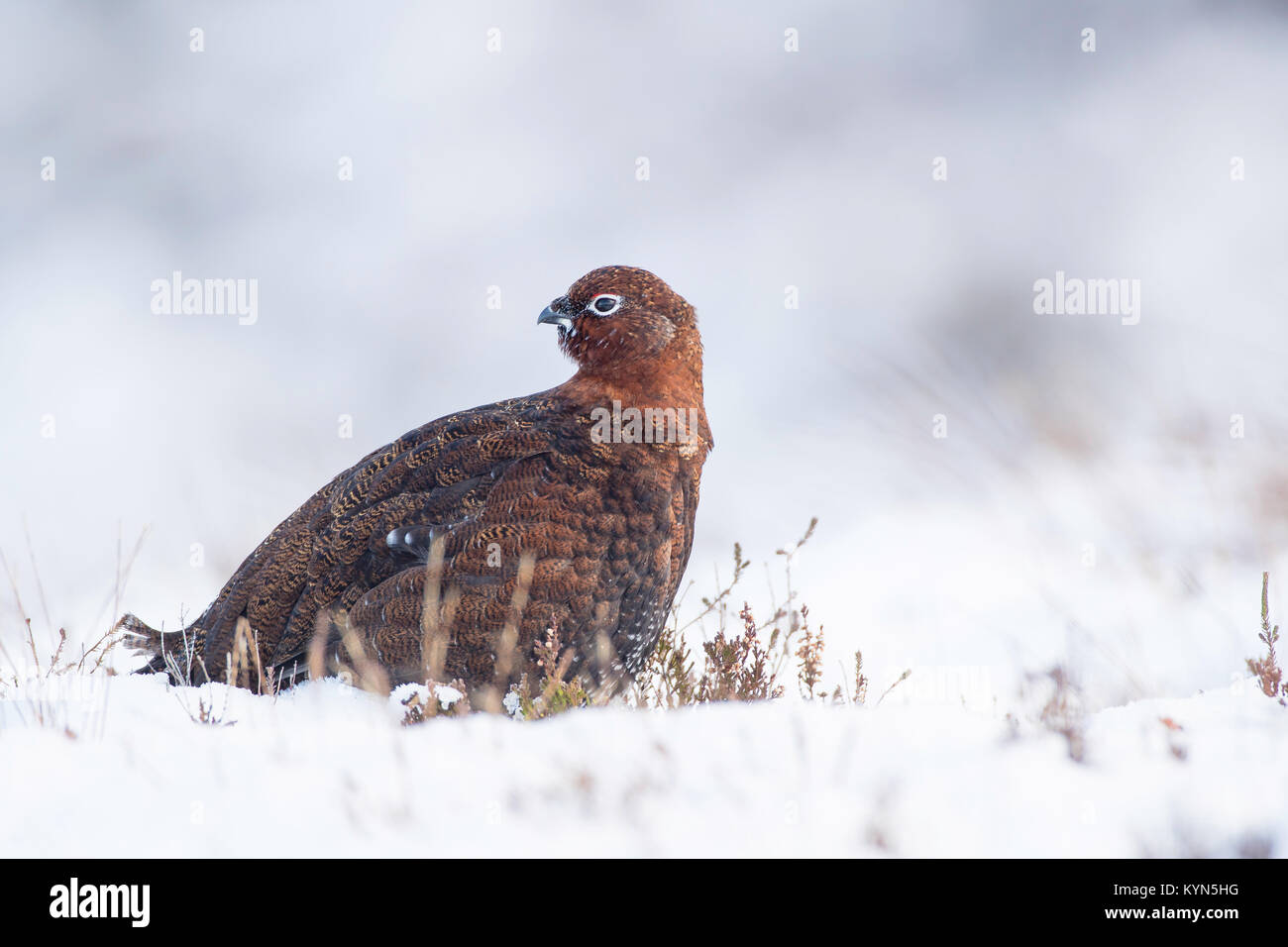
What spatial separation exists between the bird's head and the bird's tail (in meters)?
2.72

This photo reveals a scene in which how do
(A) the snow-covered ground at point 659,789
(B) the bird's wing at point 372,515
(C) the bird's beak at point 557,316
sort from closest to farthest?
(A) the snow-covered ground at point 659,789 < (B) the bird's wing at point 372,515 < (C) the bird's beak at point 557,316

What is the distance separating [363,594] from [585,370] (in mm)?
1629

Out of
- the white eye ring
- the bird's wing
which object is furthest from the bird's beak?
the bird's wing

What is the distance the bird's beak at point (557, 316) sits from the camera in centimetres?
575

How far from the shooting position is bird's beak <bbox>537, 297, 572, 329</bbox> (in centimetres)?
575

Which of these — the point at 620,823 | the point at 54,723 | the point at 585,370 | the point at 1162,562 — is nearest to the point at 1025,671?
the point at 1162,562

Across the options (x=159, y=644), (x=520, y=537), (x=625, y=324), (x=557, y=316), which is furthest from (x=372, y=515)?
(x=159, y=644)

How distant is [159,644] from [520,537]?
2.64 m

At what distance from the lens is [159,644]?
6176 millimetres

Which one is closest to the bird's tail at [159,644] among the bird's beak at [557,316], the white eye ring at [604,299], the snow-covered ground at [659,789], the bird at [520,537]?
the bird at [520,537]

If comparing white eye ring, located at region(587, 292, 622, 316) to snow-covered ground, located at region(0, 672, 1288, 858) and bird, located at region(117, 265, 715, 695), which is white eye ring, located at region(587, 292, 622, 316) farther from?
snow-covered ground, located at region(0, 672, 1288, 858)

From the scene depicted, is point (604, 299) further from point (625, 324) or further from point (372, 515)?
point (372, 515)

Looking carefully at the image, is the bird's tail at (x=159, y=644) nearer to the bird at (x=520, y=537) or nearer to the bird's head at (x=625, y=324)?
the bird at (x=520, y=537)

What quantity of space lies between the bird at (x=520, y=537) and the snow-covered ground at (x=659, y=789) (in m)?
1.25
